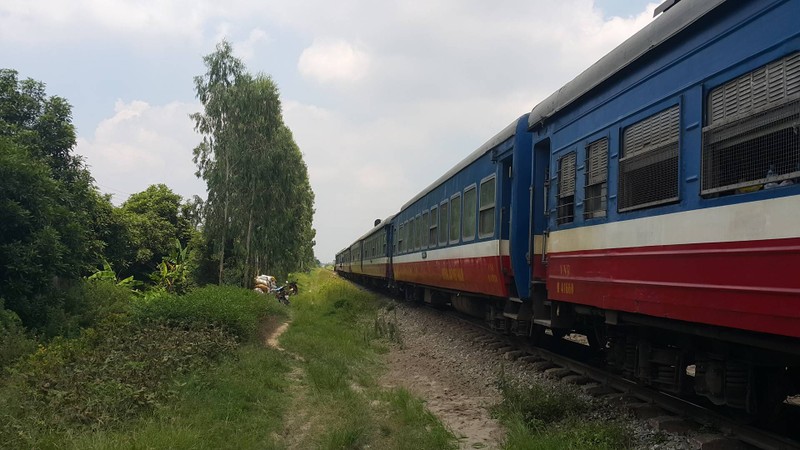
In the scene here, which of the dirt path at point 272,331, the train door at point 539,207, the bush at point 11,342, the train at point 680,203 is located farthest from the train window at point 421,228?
the bush at point 11,342

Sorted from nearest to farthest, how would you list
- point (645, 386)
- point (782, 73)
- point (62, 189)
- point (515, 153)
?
point (782, 73)
point (645, 386)
point (515, 153)
point (62, 189)

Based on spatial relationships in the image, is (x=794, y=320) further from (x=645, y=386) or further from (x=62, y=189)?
(x=62, y=189)

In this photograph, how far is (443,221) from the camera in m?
12.3

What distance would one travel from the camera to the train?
347cm

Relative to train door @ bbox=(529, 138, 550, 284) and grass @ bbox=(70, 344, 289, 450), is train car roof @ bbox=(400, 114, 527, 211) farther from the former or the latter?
grass @ bbox=(70, 344, 289, 450)

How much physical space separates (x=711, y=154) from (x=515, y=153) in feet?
13.4

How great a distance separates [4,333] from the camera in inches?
390

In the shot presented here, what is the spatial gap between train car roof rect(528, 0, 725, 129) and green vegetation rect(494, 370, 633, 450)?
3.17 metres

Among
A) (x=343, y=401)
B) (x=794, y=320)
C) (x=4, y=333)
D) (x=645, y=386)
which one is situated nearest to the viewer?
(x=794, y=320)

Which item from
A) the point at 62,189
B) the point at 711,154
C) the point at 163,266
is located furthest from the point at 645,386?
the point at 163,266

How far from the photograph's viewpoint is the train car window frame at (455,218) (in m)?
11.0

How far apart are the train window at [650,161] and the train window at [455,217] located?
18.9 feet

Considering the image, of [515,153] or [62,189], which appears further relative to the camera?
[62,189]

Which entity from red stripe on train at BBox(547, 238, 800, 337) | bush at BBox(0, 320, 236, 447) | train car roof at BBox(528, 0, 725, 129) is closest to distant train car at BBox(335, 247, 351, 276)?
bush at BBox(0, 320, 236, 447)
